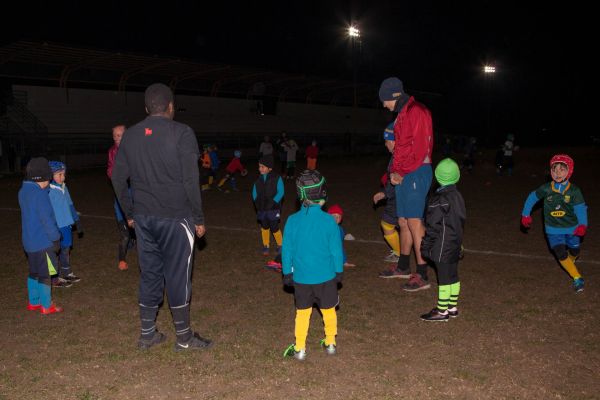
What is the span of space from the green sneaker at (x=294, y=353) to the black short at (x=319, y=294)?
402 mm

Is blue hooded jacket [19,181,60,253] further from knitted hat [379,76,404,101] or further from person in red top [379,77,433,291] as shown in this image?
knitted hat [379,76,404,101]

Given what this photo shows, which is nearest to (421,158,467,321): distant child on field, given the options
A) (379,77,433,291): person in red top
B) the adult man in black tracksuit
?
(379,77,433,291): person in red top

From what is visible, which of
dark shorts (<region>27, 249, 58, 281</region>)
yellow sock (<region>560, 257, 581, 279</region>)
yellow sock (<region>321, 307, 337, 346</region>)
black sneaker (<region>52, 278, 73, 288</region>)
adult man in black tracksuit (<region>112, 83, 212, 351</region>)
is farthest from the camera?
black sneaker (<region>52, 278, 73, 288</region>)

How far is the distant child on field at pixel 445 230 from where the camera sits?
16.6ft

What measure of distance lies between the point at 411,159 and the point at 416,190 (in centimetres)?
40

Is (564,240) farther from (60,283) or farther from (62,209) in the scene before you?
(60,283)

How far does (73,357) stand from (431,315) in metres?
3.57

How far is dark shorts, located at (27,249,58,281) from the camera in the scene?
17.5ft

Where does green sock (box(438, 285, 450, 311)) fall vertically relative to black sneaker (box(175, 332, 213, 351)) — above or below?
above

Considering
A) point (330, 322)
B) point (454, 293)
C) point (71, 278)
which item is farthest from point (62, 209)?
point (454, 293)

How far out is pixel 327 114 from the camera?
5334 cm

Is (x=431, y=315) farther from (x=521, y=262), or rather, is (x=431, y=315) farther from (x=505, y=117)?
(x=505, y=117)

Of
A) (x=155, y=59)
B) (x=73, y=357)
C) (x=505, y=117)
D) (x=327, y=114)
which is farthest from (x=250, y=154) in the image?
(x=505, y=117)

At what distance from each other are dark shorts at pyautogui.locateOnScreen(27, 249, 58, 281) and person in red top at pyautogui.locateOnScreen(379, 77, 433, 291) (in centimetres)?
410
